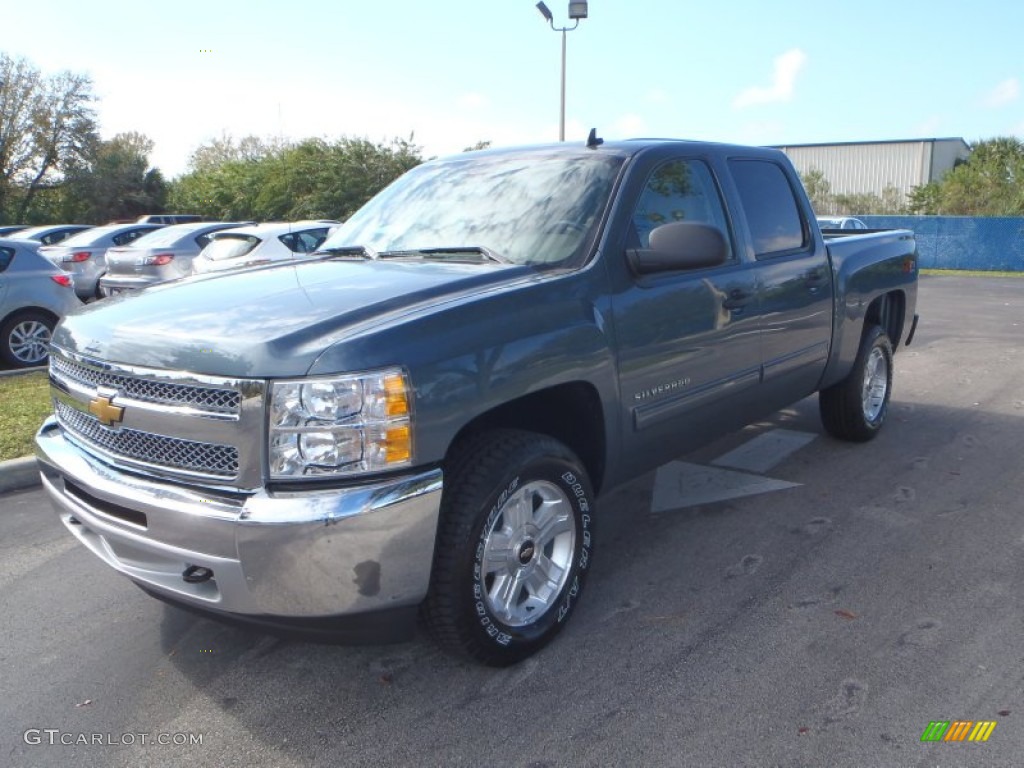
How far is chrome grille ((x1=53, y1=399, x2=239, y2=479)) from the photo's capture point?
2811 millimetres

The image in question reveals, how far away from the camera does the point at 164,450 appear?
9.68 ft

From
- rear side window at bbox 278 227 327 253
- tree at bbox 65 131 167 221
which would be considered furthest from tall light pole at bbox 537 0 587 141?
tree at bbox 65 131 167 221

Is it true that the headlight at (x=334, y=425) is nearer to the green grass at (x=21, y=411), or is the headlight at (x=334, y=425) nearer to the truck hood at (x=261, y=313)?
the truck hood at (x=261, y=313)

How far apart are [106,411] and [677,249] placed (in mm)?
2274

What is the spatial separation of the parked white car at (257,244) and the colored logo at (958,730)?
10.2 m

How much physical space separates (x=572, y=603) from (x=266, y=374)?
158cm

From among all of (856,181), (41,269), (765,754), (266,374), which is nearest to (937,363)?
(765,754)

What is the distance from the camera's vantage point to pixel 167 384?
114 inches

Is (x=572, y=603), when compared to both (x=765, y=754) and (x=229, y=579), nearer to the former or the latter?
(x=765, y=754)

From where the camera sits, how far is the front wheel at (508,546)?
302 cm

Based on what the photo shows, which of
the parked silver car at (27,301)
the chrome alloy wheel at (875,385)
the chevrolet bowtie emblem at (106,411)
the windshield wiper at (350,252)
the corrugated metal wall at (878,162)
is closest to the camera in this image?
the chevrolet bowtie emblem at (106,411)

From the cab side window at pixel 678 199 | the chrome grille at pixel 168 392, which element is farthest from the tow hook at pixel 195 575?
the cab side window at pixel 678 199

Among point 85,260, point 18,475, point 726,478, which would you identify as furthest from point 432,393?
point 85,260

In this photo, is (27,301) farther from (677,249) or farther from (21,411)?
(677,249)
